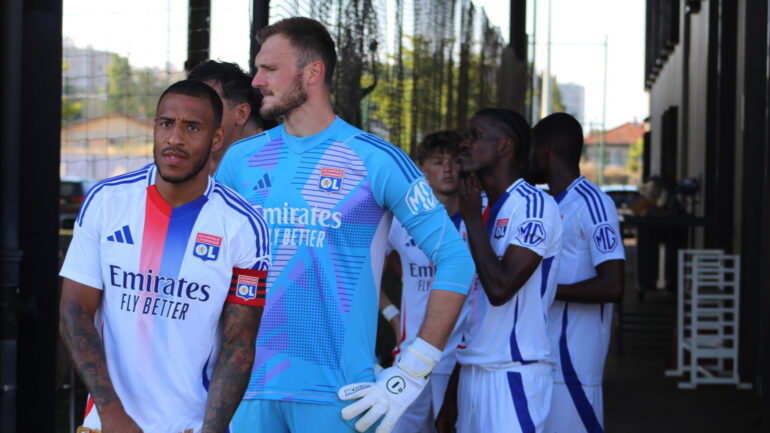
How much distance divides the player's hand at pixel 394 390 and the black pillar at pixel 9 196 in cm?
96

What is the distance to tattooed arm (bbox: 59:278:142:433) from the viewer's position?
269 centimetres

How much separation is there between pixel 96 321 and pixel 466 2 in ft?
24.2

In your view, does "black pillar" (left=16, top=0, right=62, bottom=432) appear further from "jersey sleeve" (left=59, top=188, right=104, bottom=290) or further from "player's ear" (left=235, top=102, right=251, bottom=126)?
"jersey sleeve" (left=59, top=188, right=104, bottom=290)

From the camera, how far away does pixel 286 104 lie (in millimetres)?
3506

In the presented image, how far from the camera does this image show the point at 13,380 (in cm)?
326

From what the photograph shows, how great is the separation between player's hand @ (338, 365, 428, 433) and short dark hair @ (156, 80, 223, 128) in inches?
33.9

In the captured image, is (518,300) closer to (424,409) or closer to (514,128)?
(514,128)

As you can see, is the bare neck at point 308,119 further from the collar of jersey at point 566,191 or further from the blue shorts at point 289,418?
the collar of jersey at point 566,191

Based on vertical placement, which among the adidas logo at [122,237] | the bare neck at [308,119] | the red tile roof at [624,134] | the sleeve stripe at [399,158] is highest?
the red tile roof at [624,134]

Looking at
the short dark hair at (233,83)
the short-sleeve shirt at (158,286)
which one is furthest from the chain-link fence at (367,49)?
the short-sleeve shirt at (158,286)

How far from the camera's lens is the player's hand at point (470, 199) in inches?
166

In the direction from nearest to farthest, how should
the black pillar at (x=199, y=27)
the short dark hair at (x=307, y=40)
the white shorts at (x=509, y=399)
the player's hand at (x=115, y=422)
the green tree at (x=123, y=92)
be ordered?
the player's hand at (x=115, y=422), the short dark hair at (x=307, y=40), the white shorts at (x=509, y=399), the black pillar at (x=199, y=27), the green tree at (x=123, y=92)

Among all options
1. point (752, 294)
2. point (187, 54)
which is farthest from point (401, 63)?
point (752, 294)

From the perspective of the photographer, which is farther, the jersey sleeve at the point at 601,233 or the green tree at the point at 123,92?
the green tree at the point at 123,92
